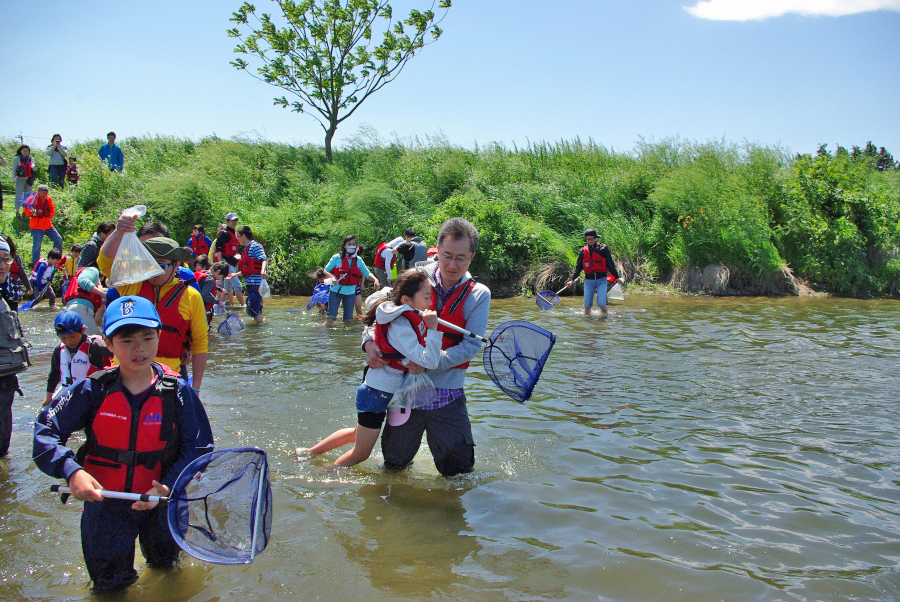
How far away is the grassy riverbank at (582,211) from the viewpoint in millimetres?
19297

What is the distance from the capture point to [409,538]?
4.34 metres

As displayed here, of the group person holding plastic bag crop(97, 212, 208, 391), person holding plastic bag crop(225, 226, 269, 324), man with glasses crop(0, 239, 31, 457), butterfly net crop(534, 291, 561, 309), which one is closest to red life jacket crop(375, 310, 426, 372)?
person holding plastic bag crop(97, 212, 208, 391)

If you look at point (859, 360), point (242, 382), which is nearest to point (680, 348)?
point (859, 360)

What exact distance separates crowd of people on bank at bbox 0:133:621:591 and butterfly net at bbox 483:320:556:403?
0.24m

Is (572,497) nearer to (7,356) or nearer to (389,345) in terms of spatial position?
(389,345)

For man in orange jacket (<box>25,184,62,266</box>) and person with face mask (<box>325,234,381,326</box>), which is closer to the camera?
person with face mask (<box>325,234,381,326</box>)

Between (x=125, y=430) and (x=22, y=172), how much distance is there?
18.8 m

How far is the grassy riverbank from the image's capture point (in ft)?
63.3

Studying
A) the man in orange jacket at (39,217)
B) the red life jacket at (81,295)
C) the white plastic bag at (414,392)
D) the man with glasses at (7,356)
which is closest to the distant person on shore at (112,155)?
the man in orange jacket at (39,217)

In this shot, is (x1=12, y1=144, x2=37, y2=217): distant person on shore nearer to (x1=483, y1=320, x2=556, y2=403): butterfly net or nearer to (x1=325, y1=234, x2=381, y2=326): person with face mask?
(x1=325, y1=234, x2=381, y2=326): person with face mask

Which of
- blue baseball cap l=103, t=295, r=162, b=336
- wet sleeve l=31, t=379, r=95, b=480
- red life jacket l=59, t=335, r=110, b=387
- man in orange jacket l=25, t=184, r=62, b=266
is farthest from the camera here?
man in orange jacket l=25, t=184, r=62, b=266

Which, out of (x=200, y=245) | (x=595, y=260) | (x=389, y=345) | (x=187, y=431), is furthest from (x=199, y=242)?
(x=187, y=431)

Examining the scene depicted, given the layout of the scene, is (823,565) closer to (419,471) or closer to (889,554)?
(889,554)

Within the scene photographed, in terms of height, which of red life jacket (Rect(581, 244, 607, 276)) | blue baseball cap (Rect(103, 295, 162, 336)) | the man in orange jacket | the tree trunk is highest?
the tree trunk
